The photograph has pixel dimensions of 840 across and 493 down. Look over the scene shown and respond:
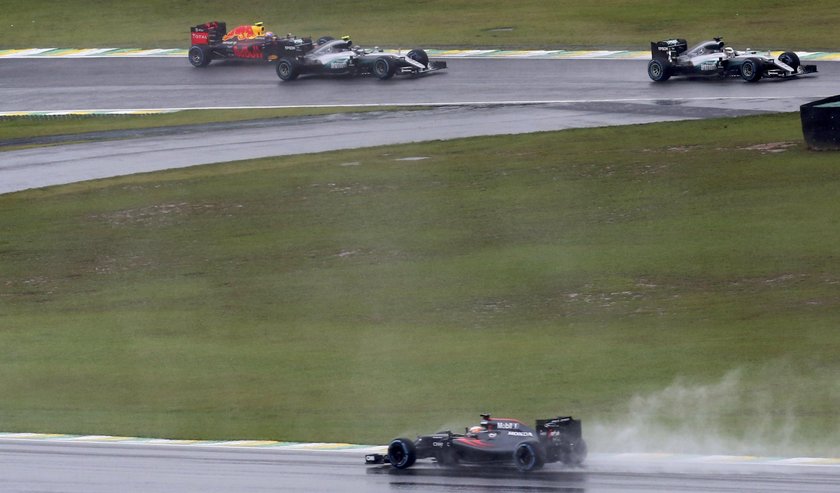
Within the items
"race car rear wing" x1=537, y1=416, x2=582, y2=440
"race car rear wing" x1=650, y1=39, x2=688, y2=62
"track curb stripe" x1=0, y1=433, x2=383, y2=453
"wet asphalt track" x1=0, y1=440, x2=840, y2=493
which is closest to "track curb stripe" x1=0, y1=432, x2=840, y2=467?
"track curb stripe" x1=0, y1=433, x2=383, y2=453

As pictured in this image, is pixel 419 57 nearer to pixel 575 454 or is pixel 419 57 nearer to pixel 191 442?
pixel 191 442

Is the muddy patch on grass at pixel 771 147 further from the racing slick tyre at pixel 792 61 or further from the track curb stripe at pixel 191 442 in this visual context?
the track curb stripe at pixel 191 442

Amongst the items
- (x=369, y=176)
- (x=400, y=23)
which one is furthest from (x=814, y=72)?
(x=400, y=23)

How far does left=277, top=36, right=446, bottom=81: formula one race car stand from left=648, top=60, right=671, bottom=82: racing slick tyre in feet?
25.7

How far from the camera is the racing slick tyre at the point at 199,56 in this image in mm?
52844

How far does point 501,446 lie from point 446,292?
31.9 ft

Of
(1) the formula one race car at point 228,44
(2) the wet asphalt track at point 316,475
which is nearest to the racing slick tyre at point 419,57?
(1) the formula one race car at point 228,44

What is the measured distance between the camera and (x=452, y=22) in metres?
58.1

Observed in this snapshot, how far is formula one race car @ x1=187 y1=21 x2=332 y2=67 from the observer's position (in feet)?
171

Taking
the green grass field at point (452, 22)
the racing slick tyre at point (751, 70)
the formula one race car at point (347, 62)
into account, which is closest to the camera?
the racing slick tyre at point (751, 70)

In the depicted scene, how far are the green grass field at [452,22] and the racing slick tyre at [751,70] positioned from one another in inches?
243

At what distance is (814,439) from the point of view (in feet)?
51.9

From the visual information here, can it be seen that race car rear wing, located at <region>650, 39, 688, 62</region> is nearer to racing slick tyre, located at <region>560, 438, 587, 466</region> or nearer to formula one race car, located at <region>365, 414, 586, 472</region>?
formula one race car, located at <region>365, 414, 586, 472</region>

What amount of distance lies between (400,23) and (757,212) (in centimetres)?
3283
